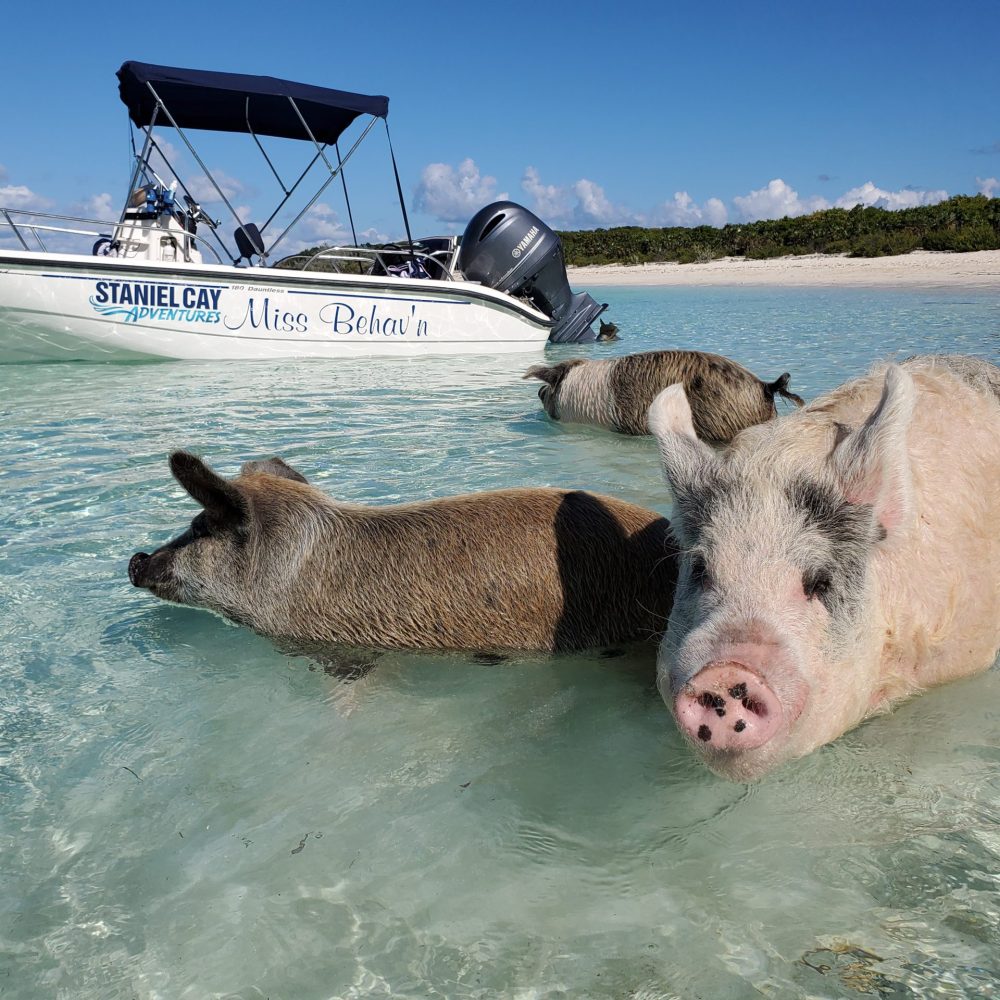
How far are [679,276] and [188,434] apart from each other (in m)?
49.5

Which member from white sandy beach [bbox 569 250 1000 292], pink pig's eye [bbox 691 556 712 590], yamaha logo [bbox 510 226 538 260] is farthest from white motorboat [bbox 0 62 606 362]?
white sandy beach [bbox 569 250 1000 292]

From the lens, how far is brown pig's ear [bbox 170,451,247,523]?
13.6 feet

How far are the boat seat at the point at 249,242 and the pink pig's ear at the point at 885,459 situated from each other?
1290 cm

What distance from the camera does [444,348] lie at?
15.8m

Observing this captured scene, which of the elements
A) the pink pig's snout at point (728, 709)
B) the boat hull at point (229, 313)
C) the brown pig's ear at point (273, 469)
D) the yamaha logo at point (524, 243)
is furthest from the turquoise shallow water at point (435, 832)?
the yamaha logo at point (524, 243)

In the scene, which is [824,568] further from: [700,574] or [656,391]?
[656,391]

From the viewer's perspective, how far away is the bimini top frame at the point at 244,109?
12984mm

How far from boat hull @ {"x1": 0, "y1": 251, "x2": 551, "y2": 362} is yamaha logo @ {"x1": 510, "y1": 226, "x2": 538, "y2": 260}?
76 cm

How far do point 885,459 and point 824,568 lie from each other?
39 centimetres

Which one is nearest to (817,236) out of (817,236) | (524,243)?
(817,236)

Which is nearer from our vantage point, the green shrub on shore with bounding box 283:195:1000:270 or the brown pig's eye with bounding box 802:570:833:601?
the brown pig's eye with bounding box 802:570:833:601

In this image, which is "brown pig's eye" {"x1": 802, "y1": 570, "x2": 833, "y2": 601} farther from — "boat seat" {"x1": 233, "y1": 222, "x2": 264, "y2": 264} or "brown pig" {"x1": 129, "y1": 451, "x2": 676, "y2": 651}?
"boat seat" {"x1": 233, "y1": 222, "x2": 264, "y2": 264}

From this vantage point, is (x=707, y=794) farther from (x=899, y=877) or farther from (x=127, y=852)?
(x=127, y=852)

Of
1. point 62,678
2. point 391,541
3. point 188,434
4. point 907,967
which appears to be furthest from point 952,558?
point 188,434
